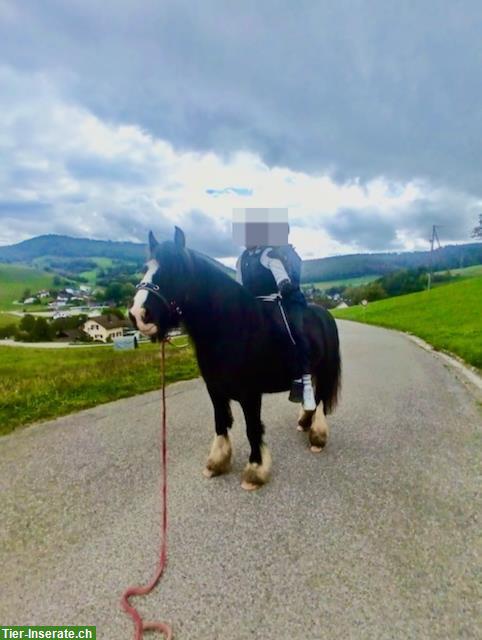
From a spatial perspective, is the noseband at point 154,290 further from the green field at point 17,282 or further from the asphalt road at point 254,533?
the green field at point 17,282

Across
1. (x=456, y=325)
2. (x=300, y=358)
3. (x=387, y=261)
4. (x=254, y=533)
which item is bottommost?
(x=456, y=325)

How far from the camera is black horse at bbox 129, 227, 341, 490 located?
8.28 ft

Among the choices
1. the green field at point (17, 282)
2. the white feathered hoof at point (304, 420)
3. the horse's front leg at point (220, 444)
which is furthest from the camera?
the green field at point (17, 282)

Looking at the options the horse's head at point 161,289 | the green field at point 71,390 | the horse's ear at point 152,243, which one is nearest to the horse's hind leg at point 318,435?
the horse's head at point 161,289

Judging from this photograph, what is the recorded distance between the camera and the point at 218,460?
11.0 feet

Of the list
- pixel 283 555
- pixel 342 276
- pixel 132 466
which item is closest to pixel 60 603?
pixel 283 555

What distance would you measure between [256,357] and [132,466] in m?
1.78

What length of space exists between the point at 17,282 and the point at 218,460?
124m

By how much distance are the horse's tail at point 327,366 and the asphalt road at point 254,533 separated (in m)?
0.51

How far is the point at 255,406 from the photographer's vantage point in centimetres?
315

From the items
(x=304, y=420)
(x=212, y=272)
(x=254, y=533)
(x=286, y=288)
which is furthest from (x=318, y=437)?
(x=212, y=272)

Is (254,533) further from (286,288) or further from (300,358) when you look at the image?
(286,288)

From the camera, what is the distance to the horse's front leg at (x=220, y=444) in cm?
335

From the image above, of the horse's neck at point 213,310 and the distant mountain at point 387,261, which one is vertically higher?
the distant mountain at point 387,261
